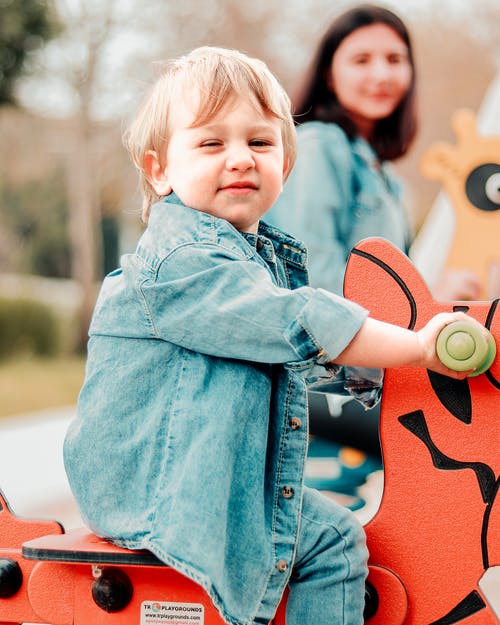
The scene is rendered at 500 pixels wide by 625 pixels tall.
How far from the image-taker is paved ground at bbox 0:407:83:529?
3.32m

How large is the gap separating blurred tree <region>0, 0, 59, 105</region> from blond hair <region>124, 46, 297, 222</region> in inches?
341

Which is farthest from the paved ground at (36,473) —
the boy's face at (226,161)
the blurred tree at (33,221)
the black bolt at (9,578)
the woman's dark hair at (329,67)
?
the blurred tree at (33,221)

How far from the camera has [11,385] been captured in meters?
8.26

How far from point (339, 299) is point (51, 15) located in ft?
30.2

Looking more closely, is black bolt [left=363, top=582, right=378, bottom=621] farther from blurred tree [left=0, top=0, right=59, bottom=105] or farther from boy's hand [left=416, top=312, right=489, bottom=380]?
blurred tree [left=0, top=0, right=59, bottom=105]

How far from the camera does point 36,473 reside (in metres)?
3.71

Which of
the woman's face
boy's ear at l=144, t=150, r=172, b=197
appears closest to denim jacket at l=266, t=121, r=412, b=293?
the woman's face

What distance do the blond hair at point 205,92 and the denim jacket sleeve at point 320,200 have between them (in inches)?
30.9

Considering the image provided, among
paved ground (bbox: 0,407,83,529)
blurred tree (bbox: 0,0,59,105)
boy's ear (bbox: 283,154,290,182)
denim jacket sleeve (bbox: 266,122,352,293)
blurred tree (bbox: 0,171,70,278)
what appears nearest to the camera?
boy's ear (bbox: 283,154,290,182)

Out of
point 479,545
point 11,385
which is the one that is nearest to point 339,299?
point 479,545

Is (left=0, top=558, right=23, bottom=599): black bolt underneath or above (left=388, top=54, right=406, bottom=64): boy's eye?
underneath

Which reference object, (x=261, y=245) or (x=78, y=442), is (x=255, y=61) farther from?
(x=78, y=442)

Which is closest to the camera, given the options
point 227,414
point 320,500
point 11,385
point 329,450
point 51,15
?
point 227,414

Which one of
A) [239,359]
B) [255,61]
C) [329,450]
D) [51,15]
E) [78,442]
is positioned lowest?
[329,450]
